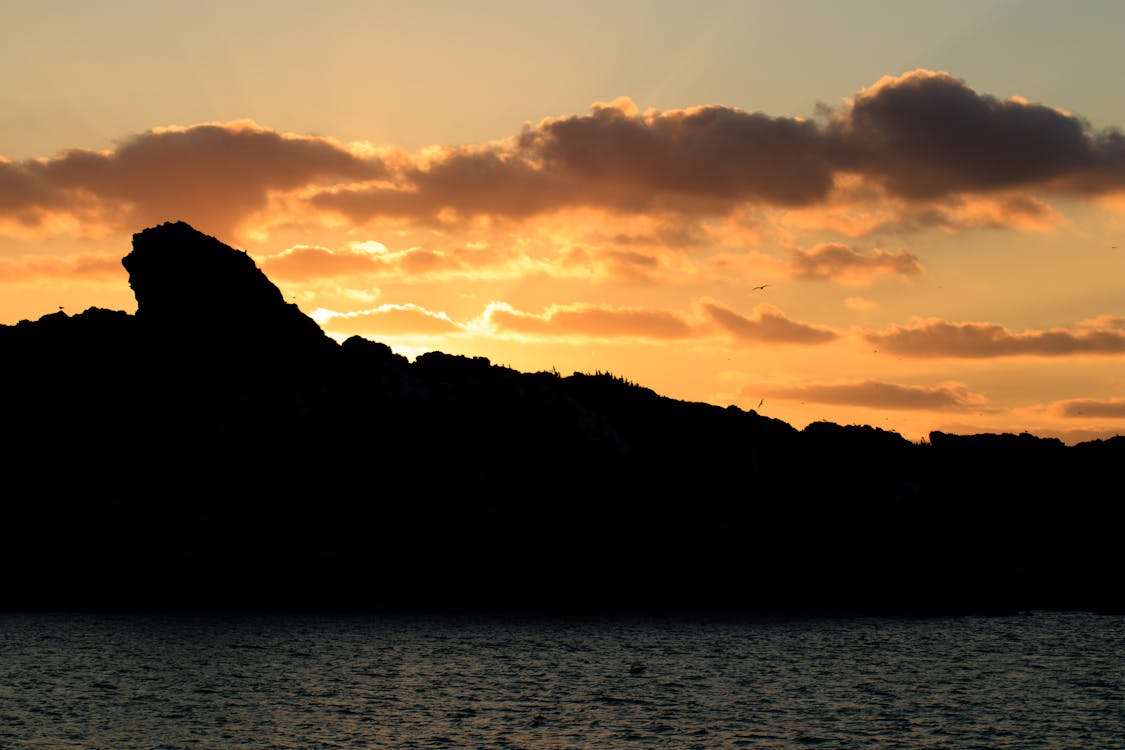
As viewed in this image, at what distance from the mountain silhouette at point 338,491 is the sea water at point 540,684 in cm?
901

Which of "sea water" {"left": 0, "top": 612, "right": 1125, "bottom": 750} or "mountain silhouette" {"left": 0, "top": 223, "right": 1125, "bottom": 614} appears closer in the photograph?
"sea water" {"left": 0, "top": 612, "right": 1125, "bottom": 750}

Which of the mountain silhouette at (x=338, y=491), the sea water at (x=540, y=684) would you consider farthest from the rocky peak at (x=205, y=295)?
the sea water at (x=540, y=684)

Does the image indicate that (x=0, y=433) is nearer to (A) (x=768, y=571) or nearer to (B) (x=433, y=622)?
(B) (x=433, y=622)

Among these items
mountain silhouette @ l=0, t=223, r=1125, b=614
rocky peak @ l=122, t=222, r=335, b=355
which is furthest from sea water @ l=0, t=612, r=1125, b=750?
rocky peak @ l=122, t=222, r=335, b=355

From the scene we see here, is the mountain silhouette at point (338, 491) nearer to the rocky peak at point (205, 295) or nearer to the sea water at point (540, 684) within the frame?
the rocky peak at point (205, 295)

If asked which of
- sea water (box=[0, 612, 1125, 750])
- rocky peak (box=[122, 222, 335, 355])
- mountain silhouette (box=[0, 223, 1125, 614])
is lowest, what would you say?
sea water (box=[0, 612, 1125, 750])

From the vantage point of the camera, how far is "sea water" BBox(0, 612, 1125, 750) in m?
46.8

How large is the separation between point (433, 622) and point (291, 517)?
57.2 ft

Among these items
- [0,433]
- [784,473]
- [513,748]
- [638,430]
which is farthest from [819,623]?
[0,433]

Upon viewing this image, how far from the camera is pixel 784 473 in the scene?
10888 centimetres

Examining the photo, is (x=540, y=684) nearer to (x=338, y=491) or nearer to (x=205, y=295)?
(x=338, y=491)

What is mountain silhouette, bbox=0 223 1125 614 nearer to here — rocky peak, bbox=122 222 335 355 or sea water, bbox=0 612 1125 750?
rocky peak, bbox=122 222 335 355

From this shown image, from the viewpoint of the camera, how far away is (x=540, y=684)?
5912cm

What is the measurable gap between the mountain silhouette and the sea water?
9015 millimetres
